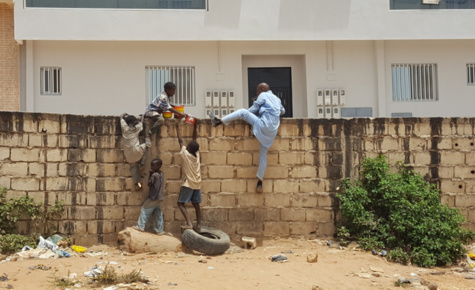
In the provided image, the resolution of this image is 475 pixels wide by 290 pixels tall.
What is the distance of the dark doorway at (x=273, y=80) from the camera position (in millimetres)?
15227

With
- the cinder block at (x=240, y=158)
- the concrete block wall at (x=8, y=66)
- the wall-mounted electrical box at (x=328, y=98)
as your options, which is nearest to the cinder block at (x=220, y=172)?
the cinder block at (x=240, y=158)

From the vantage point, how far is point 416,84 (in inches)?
608

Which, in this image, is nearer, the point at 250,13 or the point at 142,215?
the point at 142,215

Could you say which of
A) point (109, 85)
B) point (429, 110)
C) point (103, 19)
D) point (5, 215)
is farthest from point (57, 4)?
point (429, 110)

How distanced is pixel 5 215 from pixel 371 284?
5.72 m

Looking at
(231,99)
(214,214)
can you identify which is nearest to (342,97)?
(231,99)

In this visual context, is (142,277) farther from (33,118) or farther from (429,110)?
(429,110)

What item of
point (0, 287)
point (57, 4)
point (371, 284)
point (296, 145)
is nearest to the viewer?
point (0, 287)

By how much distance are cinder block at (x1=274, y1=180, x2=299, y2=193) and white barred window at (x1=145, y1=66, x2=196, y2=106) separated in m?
5.61

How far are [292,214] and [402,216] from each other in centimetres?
183

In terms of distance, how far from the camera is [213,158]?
9719mm

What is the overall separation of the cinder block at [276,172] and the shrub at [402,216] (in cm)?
102

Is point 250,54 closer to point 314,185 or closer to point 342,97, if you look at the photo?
point 342,97

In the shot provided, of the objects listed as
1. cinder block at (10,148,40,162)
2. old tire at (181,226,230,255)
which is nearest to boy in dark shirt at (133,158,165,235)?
old tire at (181,226,230,255)
